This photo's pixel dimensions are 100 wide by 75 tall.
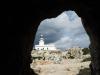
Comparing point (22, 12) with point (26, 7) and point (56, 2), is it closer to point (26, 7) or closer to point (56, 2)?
point (26, 7)

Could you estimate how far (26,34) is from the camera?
47.6 feet

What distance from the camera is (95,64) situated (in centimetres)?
1630

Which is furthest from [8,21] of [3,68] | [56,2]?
[56,2]

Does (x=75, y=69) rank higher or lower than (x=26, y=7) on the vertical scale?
lower

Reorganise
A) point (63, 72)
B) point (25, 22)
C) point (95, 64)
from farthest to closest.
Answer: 1. point (63, 72)
2. point (95, 64)
3. point (25, 22)

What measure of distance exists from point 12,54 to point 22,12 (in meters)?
2.02

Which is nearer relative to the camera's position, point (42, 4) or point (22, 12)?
point (22, 12)

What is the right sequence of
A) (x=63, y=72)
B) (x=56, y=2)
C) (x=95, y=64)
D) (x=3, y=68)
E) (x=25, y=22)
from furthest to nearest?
(x=63, y=72), (x=95, y=64), (x=56, y=2), (x=25, y=22), (x=3, y=68)

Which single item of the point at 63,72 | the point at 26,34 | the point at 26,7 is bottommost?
the point at 63,72

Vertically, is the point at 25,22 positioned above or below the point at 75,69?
above

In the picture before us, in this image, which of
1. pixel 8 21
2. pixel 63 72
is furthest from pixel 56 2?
pixel 63 72

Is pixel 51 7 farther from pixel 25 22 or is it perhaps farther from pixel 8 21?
pixel 8 21

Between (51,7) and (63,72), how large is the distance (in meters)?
18.8

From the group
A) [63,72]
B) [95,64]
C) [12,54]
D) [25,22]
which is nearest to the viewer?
[12,54]
